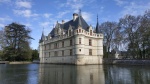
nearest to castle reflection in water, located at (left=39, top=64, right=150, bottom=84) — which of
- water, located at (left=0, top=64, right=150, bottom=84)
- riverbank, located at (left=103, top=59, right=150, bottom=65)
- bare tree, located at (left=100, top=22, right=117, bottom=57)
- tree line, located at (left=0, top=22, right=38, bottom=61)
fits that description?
water, located at (left=0, top=64, right=150, bottom=84)

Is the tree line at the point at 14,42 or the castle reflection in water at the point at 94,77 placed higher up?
the tree line at the point at 14,42

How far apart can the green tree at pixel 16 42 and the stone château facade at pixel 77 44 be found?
11.1m

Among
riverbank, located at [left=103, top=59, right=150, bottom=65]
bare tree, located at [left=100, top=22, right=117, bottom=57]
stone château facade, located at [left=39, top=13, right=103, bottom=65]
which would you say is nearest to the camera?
riverbank, located at [left=103, top=59, right=150, bottom=65]

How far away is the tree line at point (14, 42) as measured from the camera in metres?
48.1

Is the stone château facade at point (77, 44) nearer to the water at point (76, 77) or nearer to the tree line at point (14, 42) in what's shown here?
the tree line at point (14, 42)

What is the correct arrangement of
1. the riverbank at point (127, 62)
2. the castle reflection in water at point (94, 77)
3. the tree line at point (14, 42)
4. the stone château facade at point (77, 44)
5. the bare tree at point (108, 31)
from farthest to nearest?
the tree line at point (14, 42) < the bare tree at point (108, 31) < the stone château facade at point (77, 44) < the riverbank at point (127, 62) < the castle reflection in water at point (94, 77)

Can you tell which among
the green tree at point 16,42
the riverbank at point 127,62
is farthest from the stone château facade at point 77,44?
the green tree at point 16,42

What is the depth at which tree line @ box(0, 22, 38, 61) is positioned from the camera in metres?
48.1

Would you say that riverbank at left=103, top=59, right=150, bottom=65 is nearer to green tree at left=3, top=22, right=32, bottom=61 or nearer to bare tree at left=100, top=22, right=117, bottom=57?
bare tree at left=100, top=22, right=117, bottom=57

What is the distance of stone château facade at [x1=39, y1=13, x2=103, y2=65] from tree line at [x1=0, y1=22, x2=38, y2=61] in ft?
36.8

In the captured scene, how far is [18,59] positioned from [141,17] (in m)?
37.6

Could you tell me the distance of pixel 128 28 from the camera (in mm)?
34625

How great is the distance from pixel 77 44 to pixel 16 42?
2510 centimetres

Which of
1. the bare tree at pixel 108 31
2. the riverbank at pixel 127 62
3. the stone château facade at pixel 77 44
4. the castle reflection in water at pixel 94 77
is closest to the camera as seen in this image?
the castle reflection in water at pixel 94 77
